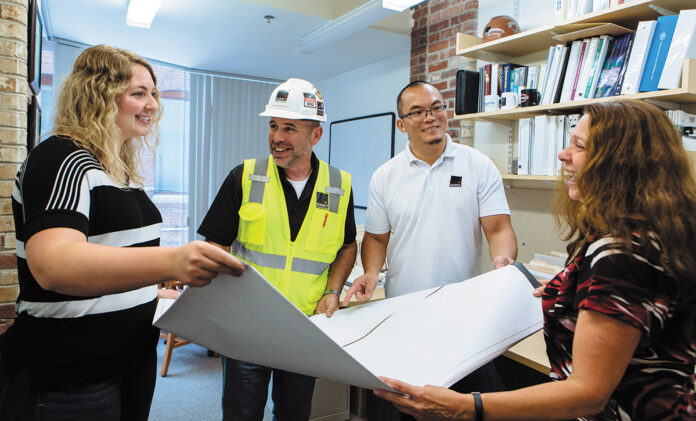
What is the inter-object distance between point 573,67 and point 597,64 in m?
0.14

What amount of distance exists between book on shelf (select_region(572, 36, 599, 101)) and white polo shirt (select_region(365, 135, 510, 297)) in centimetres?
78

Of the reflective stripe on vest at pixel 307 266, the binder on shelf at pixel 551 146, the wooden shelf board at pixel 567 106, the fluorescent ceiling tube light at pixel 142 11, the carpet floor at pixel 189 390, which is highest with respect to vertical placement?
the fluorescent ceiling tube light at pixel 142 11

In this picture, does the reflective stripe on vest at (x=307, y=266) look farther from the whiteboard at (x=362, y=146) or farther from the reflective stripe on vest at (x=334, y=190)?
the whiteboard at (x=362, y=146)

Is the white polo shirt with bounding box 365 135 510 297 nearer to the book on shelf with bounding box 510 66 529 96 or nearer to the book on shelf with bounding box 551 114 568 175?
the book on shelf with bounding box 551 114 568 175

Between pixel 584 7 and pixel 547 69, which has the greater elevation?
pixel 584 7

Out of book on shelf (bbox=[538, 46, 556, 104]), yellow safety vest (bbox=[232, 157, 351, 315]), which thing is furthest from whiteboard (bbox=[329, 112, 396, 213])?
yellow safety vest (bbox=[232, 157, 351, 315])

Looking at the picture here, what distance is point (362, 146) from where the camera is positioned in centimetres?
535

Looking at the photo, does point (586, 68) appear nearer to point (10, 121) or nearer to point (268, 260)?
point (268, 260)

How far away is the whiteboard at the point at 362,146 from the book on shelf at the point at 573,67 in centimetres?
247

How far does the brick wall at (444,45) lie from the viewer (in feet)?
11.1

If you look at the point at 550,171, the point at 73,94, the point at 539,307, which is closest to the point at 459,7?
the point at 550,171

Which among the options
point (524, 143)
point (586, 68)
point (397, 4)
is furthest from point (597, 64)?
point (397, 4)

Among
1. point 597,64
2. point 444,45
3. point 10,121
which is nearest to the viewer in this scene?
point 10,121

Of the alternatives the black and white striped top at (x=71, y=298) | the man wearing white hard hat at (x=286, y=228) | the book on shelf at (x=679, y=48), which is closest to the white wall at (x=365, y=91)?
the book on shelf at (x=679, y=48)
